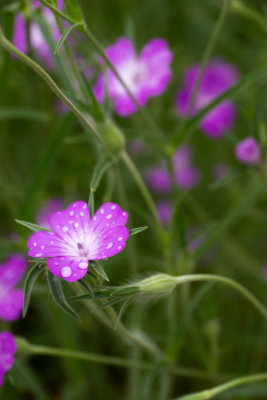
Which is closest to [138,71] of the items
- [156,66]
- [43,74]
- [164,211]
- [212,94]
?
[156,66]

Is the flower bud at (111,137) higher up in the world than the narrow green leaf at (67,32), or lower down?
lower down

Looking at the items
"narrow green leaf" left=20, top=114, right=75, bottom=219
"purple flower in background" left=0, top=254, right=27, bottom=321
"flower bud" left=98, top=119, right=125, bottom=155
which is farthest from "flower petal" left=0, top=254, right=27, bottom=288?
"flower bud" left=98, top=119, right=125, bottom=155

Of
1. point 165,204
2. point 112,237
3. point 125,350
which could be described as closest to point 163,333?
point 125,350

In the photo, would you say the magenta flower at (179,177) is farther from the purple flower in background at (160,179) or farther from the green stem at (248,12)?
the green stem at (248,12)

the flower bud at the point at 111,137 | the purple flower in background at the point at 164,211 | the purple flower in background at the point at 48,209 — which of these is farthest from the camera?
the purple flower in background at the point at 164,211

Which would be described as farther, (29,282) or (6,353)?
(6,353)

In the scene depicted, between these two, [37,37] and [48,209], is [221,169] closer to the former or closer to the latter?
[48,209]

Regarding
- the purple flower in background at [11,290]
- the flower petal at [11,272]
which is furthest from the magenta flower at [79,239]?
the flower petal at [11,272]
